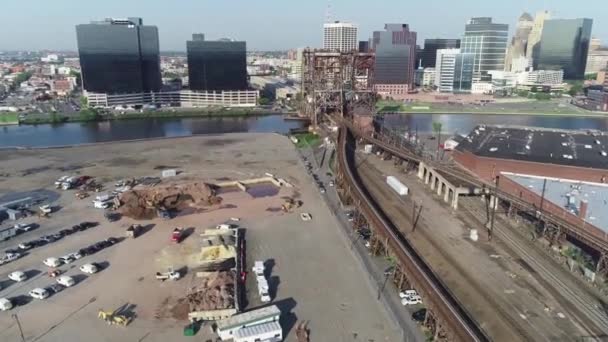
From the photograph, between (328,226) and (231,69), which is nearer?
(328,226)

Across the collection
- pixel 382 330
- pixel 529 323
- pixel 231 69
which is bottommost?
pixel 382 330

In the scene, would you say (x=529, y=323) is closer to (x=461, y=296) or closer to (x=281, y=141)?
(x=461, y=296)

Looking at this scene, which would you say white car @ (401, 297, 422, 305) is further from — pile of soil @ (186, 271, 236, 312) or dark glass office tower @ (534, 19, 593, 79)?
dark glass office tower @ (534, 19, 593, 79)

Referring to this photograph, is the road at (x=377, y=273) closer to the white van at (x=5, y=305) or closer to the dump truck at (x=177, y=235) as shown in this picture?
the dump truck at (x=177, y=235)

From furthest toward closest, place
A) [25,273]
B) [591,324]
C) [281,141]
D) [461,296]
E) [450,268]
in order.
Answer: [281,141] < [25,273] < [450,268] < [461,296] < [591,324]

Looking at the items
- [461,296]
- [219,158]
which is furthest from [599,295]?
[219,158]
